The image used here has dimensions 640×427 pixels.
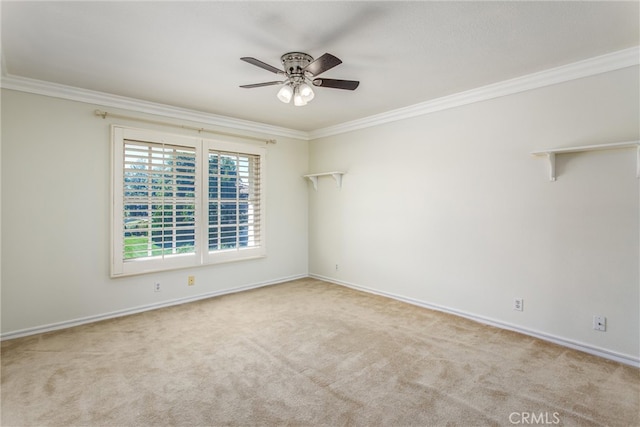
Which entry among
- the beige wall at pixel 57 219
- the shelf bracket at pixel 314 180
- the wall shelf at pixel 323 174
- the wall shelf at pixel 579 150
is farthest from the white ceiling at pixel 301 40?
the shelf bracket at pixel 314 180

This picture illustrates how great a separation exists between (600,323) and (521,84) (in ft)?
7.32

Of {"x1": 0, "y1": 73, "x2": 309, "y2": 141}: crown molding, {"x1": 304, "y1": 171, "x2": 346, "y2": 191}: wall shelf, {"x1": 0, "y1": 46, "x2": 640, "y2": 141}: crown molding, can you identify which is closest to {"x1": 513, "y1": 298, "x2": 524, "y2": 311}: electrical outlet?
{"x1": 0, "y1": 46, "x2": 640, "y2": 141}: crown molding

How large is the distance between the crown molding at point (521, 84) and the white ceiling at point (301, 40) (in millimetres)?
92

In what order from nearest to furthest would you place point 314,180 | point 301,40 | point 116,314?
1. point 301,40
2. point 116,314
3. point 314,180

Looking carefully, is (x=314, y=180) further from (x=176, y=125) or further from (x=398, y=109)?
(x=176, y=125)

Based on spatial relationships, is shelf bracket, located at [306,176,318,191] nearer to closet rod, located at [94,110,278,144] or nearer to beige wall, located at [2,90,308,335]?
closet rod, located at [94,110,278,144]

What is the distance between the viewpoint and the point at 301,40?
2.39m

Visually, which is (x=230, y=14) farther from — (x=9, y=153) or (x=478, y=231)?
(x=478, y=231)

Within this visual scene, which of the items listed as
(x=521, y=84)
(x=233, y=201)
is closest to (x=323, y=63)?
(x=521, y=84)

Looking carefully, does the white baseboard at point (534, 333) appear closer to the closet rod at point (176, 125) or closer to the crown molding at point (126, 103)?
the closet rod at point (176, 125)

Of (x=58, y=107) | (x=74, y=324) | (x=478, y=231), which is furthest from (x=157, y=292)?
(x=478, y=231)

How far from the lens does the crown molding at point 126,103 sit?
3117 mm

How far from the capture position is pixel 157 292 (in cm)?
398

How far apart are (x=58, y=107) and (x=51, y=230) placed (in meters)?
1.25
